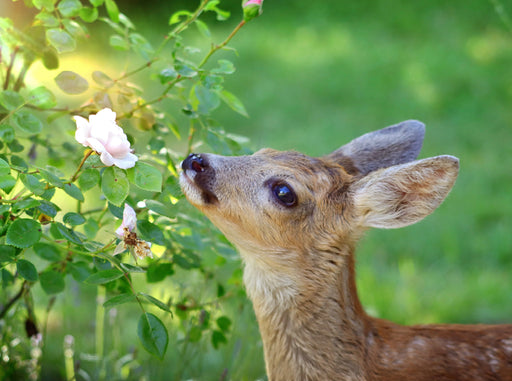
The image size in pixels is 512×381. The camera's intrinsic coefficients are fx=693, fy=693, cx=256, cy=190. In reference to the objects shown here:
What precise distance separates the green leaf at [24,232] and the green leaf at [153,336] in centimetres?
46

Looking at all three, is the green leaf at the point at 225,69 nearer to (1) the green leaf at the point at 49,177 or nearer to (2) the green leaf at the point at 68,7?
(2) the green leaf at the point at 68,7

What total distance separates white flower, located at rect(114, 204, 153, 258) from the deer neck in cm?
81

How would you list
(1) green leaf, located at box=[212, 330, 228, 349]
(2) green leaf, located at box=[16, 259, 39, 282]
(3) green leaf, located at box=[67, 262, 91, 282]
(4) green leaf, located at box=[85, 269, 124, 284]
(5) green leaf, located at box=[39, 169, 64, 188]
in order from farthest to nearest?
(1) green leaf, located at box=[212, 330, 228, 349]
(3) green leaf, located at box=[67, 262, 91, 282]
(2) green leaf, located at box=[16, 259, 39, 282]
(4) green leaf, located at box=[85, 269, 124, 284]
(5) green leaf, located at box=[39, 169, 64, 188]

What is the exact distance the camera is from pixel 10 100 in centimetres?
269

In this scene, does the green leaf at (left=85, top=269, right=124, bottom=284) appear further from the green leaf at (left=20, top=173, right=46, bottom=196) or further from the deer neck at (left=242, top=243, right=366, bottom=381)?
the deer neck at (left=242, top=243, right=366, bottom=381)

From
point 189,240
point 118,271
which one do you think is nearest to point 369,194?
point 189,240

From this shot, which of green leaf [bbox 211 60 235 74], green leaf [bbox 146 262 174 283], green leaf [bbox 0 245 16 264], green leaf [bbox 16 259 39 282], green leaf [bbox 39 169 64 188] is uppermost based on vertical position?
green leaf [bbox 211 60 235 74]

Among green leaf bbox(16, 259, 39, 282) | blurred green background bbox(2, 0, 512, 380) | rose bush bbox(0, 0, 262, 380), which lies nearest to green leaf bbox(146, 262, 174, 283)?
rose bush bbox(0, 0, 262, 380)

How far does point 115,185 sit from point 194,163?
2.02 ft

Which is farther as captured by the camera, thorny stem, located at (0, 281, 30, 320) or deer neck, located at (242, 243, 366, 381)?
thorny stem, located at (0, 281, 30, 320)

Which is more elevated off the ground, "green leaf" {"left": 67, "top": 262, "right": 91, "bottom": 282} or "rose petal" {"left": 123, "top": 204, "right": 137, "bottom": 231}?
"rose petal" {"left": 123, "top": 204, "right": 137, "bottom": 231}

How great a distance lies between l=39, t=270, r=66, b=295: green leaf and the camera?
2955mm

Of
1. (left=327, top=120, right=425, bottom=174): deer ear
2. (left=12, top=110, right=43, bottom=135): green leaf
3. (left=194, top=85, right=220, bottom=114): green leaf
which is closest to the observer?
(left=12, top=110, right=43, bottom=135): green leaf

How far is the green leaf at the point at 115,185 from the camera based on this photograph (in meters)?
2.35
